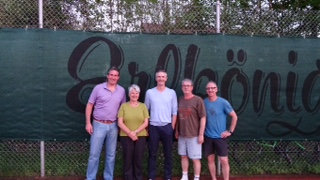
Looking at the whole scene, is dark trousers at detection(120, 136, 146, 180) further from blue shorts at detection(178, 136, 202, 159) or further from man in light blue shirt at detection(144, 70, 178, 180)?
blue shorts at detection(178, 136, 202, 159)

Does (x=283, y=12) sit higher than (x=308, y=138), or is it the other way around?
(x=283, y=12)

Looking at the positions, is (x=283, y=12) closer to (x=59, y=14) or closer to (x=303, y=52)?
(x=303, y=52)

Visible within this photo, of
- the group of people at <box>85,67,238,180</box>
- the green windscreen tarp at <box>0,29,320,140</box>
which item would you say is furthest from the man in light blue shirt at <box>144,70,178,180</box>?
the green windscreen tarp at <box>0,29,320,140</box>

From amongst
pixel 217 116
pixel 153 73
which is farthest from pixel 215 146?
pixel 153 73

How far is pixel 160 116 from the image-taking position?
551 centimetres

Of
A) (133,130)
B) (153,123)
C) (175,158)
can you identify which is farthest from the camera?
(175,158)

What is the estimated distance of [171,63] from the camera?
19.8 ft

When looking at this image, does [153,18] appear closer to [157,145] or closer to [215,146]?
[157,145]

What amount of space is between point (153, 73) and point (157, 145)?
113cm

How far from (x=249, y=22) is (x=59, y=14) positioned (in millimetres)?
2955

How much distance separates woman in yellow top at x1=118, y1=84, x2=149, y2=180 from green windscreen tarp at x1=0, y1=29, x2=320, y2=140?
54 cm

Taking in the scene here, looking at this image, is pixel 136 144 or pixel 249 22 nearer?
pixel 136 144

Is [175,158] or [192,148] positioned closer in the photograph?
[192,148]

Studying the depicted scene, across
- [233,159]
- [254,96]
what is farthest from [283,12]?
[233,159]
